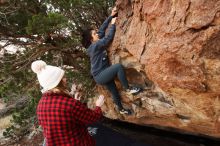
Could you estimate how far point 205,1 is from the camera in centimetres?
354

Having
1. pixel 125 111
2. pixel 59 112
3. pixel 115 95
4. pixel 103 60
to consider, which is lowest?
pixel 125 111

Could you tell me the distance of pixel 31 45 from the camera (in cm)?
714

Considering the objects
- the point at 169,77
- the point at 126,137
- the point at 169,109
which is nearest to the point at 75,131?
the point at 169,77

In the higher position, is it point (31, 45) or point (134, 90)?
point (31, 45)

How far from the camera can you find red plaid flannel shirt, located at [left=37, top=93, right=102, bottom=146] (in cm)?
339

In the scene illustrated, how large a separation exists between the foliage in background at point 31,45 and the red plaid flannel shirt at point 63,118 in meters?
3.04

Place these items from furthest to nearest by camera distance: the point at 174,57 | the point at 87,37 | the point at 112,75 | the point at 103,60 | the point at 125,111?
the point at 125,111, the point at 87,37, the point at 103,60, the point at 112,75, the point at 174,57

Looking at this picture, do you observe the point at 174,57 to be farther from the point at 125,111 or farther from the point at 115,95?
the point at 125,111

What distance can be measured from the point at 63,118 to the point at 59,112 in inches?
3.4

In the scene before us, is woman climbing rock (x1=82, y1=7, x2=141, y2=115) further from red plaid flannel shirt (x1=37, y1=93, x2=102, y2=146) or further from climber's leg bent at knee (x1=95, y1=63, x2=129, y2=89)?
red plaid flannel shirt (x1=37, y1=93, x2=102, y2=146)

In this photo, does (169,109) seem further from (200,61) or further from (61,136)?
(61,136)

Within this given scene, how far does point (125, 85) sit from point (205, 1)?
2.05m

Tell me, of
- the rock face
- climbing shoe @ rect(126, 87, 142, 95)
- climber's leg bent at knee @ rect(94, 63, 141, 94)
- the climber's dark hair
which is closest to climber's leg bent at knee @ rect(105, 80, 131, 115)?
the rock face

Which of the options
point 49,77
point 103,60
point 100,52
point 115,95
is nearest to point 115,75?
point 103,60
